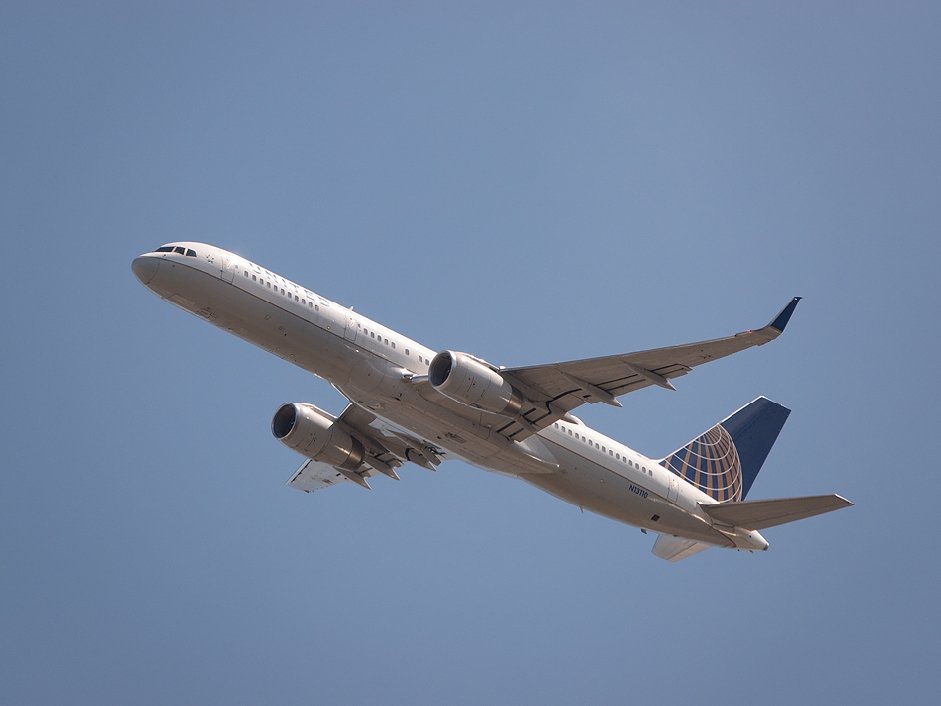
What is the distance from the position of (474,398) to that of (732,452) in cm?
1547

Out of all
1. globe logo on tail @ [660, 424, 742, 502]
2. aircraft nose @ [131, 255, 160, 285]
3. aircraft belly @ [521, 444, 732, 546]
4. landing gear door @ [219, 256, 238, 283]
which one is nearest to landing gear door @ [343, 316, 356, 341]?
landing gear door @ [219, 256, 238, 283]

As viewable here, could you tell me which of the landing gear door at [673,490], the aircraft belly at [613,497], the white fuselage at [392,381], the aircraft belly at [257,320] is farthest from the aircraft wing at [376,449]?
the landing gear door at [673,490]

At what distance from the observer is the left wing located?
33.6m

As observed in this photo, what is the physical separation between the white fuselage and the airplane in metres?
0.04

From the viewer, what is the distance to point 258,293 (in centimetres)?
3550

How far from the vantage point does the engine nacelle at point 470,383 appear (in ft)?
115

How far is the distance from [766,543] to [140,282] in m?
23.9

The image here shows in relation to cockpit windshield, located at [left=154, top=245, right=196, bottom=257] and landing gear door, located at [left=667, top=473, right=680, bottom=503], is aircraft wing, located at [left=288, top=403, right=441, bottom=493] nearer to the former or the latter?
landing gear door, located at [left=667, top=473, right=680, bottom=503]

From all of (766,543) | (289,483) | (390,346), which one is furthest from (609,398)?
(289,483)

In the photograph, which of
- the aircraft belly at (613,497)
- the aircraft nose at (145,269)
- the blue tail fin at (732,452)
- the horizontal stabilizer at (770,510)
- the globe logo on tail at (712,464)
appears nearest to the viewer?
the aircraft nose at (145,269)

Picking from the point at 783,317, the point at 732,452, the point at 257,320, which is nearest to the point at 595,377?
the point at 783,317

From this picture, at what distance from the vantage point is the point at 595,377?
35.9m

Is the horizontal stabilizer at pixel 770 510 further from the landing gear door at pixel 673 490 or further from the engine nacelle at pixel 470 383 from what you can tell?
the engine nacelle at pixel 470 383

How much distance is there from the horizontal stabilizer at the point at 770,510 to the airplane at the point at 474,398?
0.04 m
